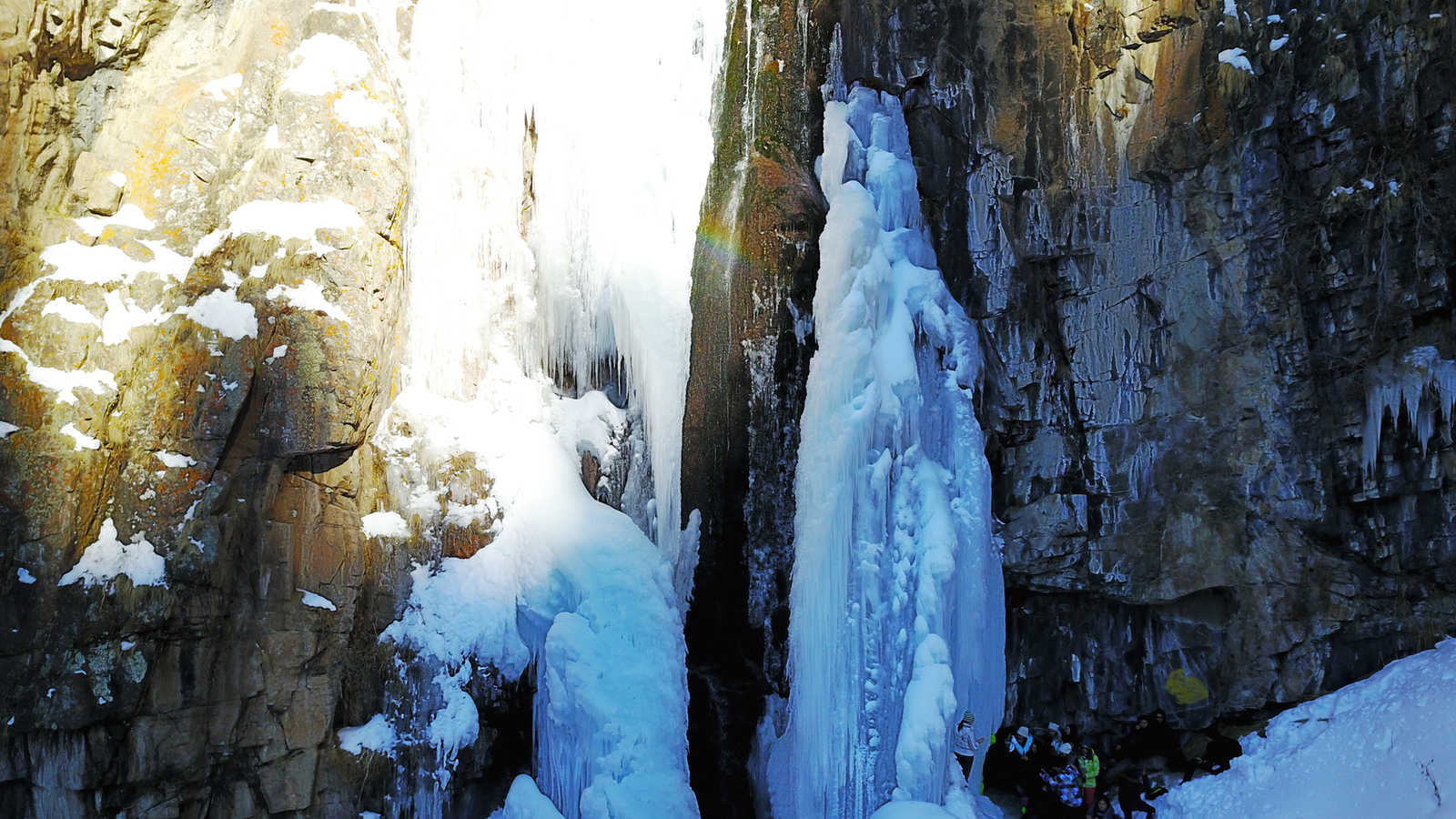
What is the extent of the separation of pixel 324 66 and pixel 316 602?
13.4ft

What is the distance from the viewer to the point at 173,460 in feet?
23.3

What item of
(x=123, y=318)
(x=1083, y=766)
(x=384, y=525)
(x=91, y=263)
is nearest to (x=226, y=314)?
(x=123, y=318)

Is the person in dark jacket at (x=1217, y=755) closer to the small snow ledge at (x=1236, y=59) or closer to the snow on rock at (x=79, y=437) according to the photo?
the small snow ledge at (x=1236, y=59)

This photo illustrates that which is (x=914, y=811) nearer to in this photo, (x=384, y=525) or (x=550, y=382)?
(x=384, y=525)

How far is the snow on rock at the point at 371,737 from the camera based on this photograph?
7504mm

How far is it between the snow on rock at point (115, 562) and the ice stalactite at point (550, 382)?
1.51m

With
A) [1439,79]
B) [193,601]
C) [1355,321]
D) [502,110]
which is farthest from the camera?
[502,110]

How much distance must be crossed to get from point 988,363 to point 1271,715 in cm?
382

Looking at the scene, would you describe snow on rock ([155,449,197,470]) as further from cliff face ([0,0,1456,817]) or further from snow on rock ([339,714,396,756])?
snow on rock ([339,714,396,756])

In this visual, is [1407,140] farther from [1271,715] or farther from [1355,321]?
[1271,715]

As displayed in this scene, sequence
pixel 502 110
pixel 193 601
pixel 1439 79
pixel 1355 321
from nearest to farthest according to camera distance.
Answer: pixel 193 601 < pixel 1439 79 < pixel 1355 321 < pixel 502 110

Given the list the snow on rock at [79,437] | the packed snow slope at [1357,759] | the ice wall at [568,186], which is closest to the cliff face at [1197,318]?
the packed snow slope at [1357,759]

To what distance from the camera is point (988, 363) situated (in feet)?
31.3


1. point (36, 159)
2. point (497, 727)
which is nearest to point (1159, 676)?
point (497, 727)
